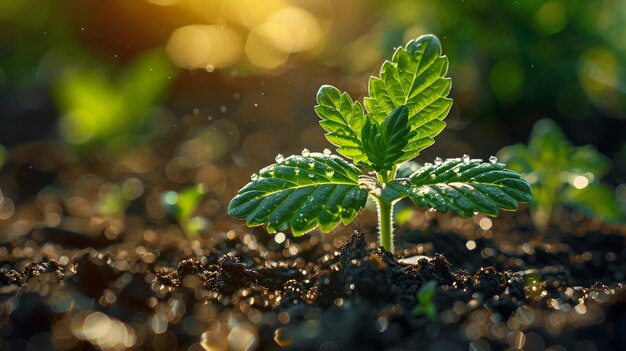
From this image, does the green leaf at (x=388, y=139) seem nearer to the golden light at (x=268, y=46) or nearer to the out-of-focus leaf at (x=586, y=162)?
the out-of-focus leaf at (x=586, y=162)

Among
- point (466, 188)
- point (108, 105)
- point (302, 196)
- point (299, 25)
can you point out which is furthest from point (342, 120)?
point (299, 25)

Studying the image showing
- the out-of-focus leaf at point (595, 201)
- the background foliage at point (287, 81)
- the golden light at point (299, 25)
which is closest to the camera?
the out-of-focus leaf at point (595, 201)

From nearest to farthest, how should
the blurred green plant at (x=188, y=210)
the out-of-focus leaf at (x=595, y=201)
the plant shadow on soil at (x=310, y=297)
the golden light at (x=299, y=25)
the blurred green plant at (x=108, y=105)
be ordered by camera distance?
1. the plant shadow on soil at (x=310, y=297)
2. the blurred green plant at (x=188, y=210)
3. the out-of-focus leaf at (x=595, y=201)
4. the blurred green plant at (x=108, y=105)
5. the golden light at (x=299, y=25)

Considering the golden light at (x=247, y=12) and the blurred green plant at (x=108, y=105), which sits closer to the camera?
the blurred green plant at (x=108, y=105)

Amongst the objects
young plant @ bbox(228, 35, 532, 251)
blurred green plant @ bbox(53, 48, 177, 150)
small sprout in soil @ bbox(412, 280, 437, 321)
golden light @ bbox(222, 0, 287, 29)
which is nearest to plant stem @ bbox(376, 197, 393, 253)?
young plant @ bbox(228, 35, 532, 251)

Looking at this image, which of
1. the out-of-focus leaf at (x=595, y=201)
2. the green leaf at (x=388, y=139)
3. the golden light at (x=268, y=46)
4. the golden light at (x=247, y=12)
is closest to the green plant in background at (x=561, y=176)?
the out-of-focus leaf at (x=595, y=201)

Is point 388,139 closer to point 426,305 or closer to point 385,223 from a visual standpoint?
point 385,223
